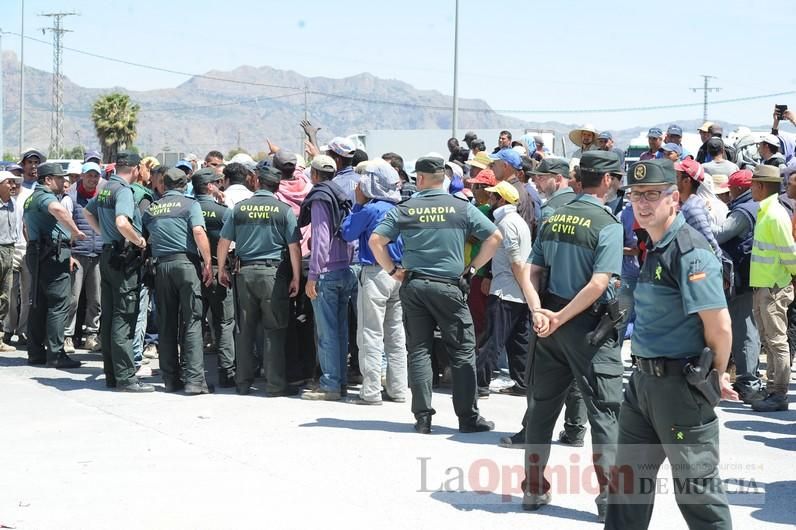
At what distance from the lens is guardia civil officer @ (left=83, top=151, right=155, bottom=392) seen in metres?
9.66

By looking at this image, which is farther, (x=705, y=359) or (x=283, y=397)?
(x=283, y=397)

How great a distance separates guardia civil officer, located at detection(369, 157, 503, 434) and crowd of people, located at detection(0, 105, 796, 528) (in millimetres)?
16

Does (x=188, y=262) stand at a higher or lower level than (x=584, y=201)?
lower

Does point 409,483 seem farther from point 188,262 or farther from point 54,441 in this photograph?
point 188,262

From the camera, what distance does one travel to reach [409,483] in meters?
6.68

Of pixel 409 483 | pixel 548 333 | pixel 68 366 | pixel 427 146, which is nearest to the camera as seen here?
pixel 548 333

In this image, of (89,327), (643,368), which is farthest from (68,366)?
(643,368)

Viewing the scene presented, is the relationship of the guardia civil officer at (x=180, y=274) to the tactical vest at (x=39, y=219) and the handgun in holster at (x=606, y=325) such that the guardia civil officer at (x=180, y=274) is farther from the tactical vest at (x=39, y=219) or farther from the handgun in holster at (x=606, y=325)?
the handgun in holster at (x=606, y=325)

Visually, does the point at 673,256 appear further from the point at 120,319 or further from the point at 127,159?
the point at 127,159

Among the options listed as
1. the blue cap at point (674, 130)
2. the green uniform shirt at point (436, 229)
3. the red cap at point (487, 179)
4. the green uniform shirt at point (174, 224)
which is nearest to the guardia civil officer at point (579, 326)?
the green uniform shirt at point (436, 229)

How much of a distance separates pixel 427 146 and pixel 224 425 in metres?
23.8

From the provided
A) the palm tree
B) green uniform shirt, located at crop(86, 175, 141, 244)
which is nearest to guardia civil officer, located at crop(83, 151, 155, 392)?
green uniform shirt, located at crop(86, 175, 141, 244)

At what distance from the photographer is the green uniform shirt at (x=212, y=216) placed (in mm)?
10000

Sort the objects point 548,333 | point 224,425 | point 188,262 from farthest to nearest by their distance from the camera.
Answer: point 188,262, point 224,425, point 548,333
